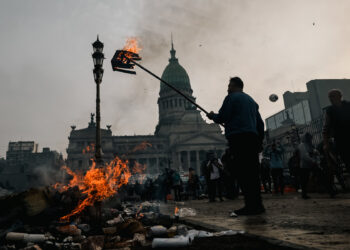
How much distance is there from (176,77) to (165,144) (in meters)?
27.5

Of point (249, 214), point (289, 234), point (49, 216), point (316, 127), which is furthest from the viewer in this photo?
point (316, 127)

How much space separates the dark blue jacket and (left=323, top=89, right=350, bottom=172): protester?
3.39ft

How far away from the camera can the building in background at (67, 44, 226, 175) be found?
211 feet

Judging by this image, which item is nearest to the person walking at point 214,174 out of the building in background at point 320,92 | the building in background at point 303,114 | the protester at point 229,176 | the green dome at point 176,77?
the protester at point 229,176

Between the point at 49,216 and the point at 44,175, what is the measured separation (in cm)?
4875

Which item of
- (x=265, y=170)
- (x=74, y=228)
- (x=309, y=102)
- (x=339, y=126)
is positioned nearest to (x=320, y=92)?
(x=309, y=102)

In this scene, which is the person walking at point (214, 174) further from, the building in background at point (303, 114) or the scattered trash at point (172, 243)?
the scattered trash at point (172, 243)

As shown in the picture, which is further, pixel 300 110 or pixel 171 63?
pixel 171 63

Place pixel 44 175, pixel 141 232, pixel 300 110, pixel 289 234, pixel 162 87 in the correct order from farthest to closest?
pixel 162 87 < pixel 300 110 < pixel 44 175 < pixel 141 232 < pixel 289 234

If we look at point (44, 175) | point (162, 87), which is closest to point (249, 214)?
point (44, 175)

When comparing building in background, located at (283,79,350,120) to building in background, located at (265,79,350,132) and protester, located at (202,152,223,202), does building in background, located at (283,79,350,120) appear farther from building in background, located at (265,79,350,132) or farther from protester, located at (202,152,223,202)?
protester, located at (202,152,223,202)

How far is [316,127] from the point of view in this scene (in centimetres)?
2314

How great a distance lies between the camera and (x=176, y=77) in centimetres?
8875

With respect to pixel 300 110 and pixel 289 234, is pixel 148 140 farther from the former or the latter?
pixel 289 234
